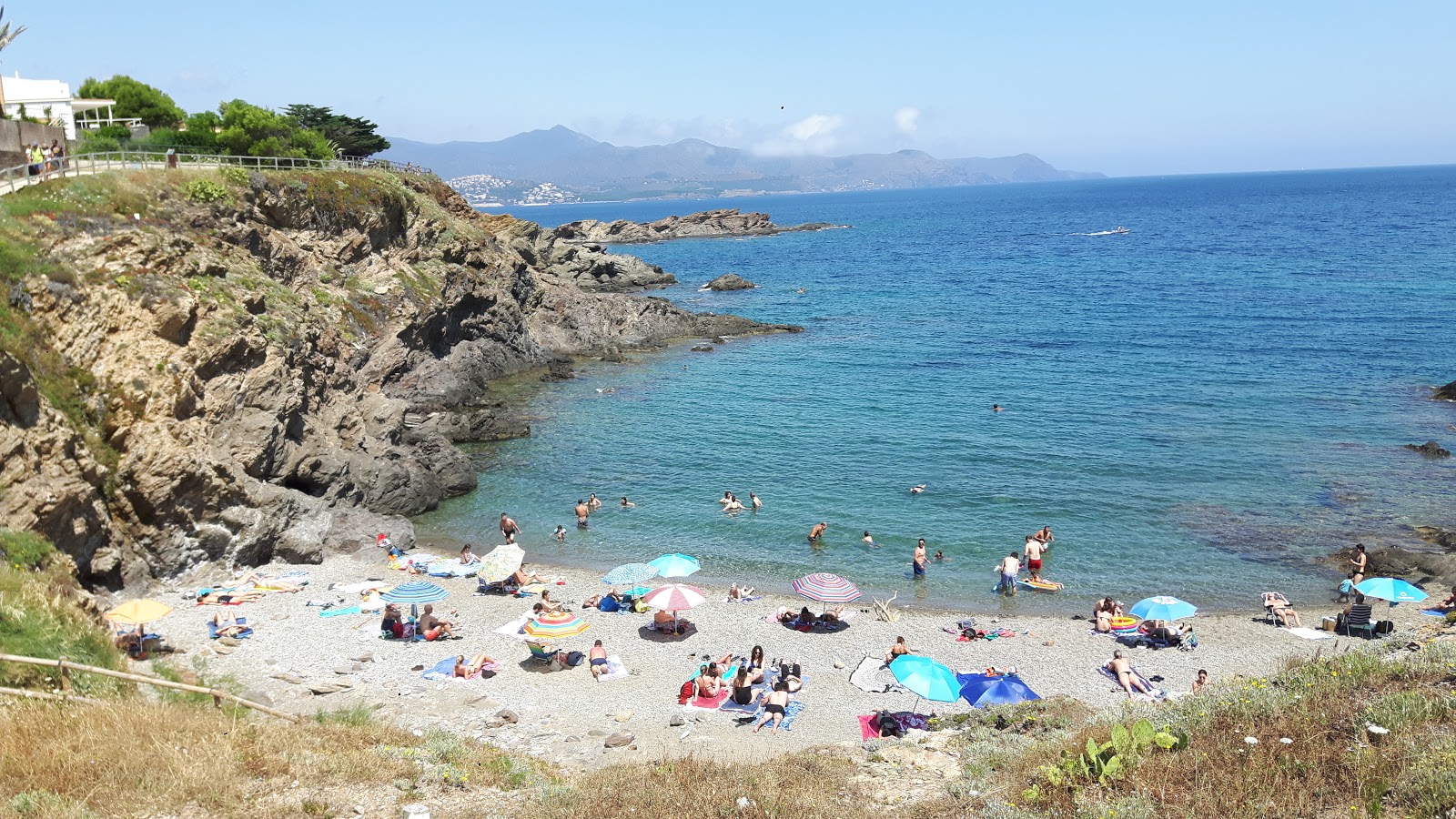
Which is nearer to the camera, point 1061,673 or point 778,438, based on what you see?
point 1061,673

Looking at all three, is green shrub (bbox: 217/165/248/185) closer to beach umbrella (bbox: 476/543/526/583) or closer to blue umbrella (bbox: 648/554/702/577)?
beach umbrella (bbox: 476/543/526/583)

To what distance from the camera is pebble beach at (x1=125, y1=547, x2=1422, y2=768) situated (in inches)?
730

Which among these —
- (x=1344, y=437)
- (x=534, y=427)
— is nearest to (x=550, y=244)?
(x=534, y=427)

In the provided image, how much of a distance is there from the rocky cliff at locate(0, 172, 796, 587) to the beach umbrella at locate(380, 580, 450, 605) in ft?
18.3

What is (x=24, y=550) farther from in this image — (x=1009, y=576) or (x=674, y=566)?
(x=1009, y=576)

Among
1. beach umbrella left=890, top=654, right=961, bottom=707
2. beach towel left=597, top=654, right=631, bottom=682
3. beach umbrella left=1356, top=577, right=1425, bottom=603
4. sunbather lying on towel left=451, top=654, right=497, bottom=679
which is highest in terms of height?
beach umbrella left=1356, top=577, right=1425, bottom=603

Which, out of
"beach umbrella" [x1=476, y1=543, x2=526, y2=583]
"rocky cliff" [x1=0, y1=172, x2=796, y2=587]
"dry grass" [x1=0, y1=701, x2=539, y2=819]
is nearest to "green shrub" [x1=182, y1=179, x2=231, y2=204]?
"rocky cliff" [x1=0, y1=172, x2=796, y2=587]

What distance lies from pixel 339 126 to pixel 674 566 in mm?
53041

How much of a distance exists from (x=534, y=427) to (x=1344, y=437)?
3577 cm

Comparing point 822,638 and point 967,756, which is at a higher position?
point 967,756

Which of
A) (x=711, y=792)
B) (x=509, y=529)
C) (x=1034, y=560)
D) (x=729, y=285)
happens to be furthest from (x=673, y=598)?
(x=729, y=285)

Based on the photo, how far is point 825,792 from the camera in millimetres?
12898

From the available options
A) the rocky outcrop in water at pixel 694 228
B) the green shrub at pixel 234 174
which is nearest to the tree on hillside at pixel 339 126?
the green shrub at pixel 234 174

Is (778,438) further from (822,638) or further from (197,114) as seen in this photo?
(197,114)
